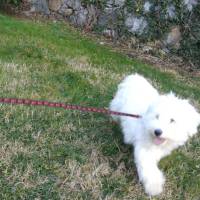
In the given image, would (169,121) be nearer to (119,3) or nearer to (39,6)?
(119,3)

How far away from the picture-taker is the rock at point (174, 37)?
13.4 meters

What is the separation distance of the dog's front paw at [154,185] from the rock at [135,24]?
336 inches

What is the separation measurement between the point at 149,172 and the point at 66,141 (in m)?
1.30

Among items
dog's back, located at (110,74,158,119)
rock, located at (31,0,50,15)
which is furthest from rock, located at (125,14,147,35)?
dog's back, located at (110,74,158,119)

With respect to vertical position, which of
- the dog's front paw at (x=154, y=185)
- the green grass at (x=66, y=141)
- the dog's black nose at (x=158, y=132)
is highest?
the dog's black nose at (x=158, y=132)

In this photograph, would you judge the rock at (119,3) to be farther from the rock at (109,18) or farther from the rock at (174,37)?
the rock at (174,37)

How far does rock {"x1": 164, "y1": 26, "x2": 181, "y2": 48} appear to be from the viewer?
13400 mm

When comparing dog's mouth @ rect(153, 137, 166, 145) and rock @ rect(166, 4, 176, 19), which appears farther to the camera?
rock @ rect(166, 4, 176, 19)

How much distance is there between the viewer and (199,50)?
1329 cm

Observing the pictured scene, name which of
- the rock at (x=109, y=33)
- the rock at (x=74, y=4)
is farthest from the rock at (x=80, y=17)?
the rock at (x=109, y=33)

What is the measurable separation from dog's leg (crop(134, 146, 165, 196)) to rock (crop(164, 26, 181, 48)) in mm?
8418

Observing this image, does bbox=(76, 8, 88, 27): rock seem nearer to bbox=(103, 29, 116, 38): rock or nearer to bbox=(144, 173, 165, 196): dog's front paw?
bbox=(103, 29, 116, 38): rock

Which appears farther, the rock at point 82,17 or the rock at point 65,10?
the rock at point 65,10

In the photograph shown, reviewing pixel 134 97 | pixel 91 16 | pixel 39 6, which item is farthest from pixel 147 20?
pixel 134 97
